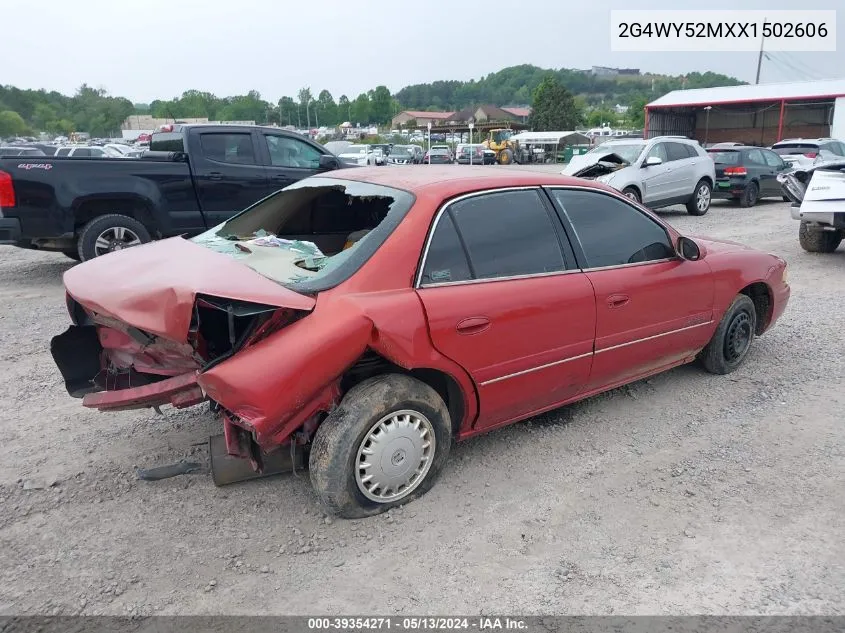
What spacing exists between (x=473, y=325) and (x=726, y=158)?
1478 centimetres

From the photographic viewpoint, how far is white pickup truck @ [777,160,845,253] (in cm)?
835

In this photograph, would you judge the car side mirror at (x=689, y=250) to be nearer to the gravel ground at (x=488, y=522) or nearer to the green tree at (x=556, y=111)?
the gravel ground at (x=488, y=522)

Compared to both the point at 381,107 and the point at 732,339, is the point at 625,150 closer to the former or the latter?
the point at 732,339

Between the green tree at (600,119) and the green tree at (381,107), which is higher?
the green tree at (381,107)

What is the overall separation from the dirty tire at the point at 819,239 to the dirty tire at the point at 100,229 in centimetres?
929

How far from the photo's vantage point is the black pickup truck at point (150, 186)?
23.2ft

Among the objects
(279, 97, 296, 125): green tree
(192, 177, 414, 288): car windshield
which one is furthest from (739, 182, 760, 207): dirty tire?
→ (279, 97, 296, 125): green tree

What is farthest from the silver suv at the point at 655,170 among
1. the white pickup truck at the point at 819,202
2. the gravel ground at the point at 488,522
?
the gravel ground at the point at 488,522

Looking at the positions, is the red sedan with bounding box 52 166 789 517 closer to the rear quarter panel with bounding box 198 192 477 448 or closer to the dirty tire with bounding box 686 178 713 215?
the rear quarter panel with bounding box 198 192 477 448

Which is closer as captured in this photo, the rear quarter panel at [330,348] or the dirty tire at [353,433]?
the rear quarter panel at [330,348]

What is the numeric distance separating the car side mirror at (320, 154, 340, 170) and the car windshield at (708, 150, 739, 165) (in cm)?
1041

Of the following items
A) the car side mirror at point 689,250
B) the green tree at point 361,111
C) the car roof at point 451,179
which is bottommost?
the car side mirror at point 689,250

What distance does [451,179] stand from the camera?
3512 mm
